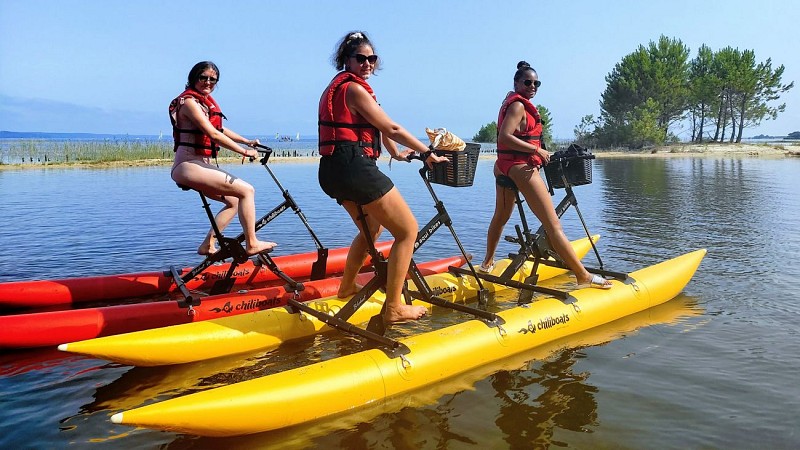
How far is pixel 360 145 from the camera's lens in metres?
4.85

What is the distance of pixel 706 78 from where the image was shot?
2424 inches

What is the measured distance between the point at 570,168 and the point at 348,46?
154 inches

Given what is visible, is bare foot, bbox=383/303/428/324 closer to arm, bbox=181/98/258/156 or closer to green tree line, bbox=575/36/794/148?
arm, bbox=181/98/258/156

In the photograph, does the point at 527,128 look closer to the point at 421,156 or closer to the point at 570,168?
the point at 570,168

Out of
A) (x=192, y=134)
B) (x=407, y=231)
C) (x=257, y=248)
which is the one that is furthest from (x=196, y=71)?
(x=407, y=231)

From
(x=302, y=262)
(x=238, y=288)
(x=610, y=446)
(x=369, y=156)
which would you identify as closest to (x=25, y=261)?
(x=238, y=288)

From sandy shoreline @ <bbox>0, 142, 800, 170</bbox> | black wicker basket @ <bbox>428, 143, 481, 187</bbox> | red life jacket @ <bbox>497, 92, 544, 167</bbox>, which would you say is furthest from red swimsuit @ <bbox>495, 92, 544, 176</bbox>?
sandy shoreline @ <bbox>0, 142, 800, 170</bbox>

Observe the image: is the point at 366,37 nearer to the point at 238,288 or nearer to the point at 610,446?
the point at 610,446

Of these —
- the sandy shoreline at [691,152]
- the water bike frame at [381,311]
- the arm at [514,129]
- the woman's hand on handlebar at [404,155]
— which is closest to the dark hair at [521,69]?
the arm at [514,129]

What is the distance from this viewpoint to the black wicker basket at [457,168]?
566 cm

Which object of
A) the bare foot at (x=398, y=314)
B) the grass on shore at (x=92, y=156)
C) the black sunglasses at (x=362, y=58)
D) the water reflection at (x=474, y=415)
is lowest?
the water reflection at (x=474, y=415)

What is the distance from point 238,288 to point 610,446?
6.04m

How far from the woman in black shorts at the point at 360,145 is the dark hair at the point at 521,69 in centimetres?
244

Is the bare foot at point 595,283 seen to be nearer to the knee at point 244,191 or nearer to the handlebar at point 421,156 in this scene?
the handlebar at point 421,156
